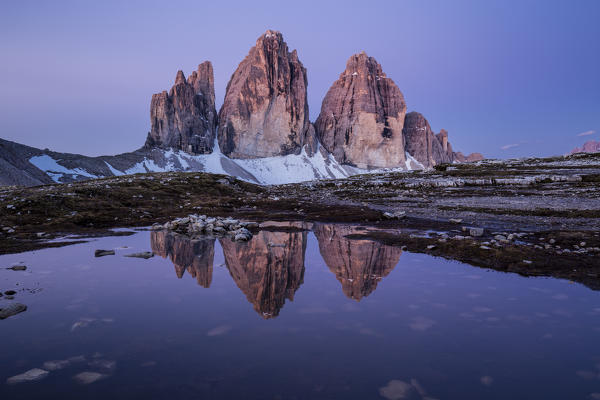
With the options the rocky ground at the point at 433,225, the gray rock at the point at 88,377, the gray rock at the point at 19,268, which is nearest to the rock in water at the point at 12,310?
the gray rock at the point at 88,377

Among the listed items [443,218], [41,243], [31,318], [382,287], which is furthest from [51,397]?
[443,218]

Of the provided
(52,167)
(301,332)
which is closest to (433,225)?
(301,332)

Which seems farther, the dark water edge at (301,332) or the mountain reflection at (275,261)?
the mountain reflection at (275,261)

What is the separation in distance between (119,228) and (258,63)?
198697mm

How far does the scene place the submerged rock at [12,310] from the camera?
7027 mm

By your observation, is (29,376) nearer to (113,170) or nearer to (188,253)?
(188,253)

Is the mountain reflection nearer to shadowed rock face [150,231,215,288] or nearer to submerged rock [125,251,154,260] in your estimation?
shadowed rock face [150,231,215,288]

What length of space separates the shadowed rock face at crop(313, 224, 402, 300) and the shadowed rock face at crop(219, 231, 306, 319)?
1224mm

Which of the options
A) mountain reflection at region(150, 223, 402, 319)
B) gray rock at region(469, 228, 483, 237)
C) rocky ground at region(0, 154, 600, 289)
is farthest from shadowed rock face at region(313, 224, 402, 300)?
gray rock at region(469, 228, 483, 237)

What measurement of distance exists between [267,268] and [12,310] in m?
6.67

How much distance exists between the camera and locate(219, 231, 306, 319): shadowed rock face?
8.31 meters

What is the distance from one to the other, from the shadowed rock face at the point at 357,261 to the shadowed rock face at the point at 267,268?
48.2 inches

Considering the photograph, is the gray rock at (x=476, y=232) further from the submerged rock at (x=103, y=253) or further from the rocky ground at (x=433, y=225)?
the submerged rock at (x=103, y=253)

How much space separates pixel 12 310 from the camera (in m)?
7.20
